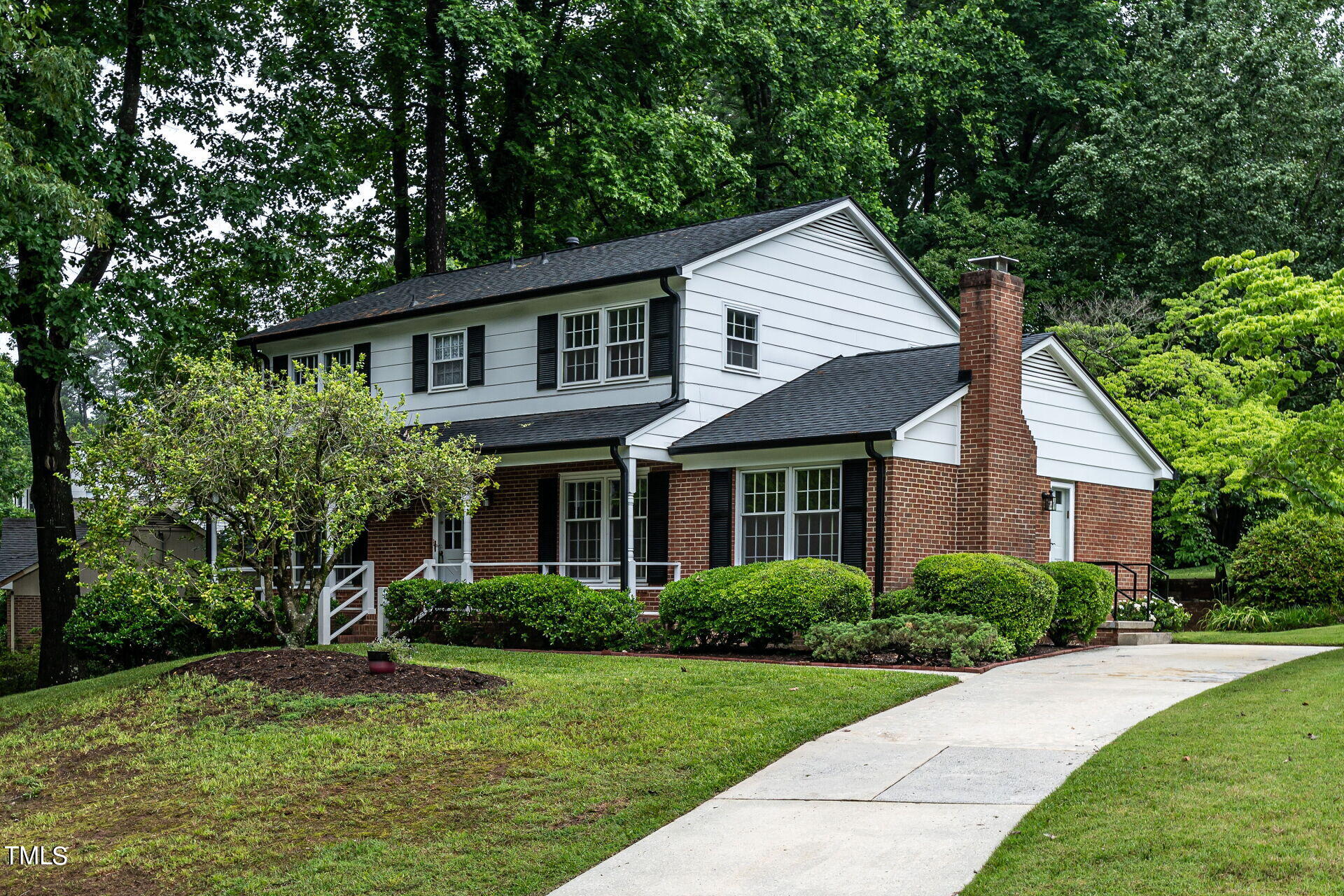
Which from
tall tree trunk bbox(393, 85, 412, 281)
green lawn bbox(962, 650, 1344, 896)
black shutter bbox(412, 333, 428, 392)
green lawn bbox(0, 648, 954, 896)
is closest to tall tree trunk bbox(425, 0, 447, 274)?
tall tree trunk bbox(393, 85, 412, 281)

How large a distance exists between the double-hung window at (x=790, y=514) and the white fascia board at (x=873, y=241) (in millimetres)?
3448

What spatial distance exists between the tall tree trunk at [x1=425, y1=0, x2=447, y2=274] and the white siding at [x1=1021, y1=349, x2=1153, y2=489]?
16.7 m

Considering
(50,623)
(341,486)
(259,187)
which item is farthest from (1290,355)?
(50,623)

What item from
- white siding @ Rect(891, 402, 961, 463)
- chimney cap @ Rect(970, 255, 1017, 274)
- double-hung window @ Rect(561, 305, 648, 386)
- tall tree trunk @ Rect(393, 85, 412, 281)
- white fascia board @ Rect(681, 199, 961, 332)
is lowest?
white siding @ Rect(891, 402, 961, 463)

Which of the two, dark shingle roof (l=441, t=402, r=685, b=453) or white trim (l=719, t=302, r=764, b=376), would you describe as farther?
white trim (l=719, t=302, r=764, b=376)

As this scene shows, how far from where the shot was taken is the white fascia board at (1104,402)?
68.2 ft

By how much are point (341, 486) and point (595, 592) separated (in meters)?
4.94

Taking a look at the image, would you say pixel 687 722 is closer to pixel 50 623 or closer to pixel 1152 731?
pixel 1152 731

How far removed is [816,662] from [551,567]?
7152 millimetres

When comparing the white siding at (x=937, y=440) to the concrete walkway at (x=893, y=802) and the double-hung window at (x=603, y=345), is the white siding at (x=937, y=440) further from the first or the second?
the concrete walkway at (x=893, y=802)

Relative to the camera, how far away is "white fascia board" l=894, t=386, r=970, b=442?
702 inches

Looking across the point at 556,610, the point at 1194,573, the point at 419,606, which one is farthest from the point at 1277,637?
the point at 419,606

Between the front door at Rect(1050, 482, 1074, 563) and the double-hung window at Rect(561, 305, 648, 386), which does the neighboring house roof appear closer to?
the double-hung window at Rect(561, 305, 648, 386)

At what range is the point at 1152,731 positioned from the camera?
33.9 ft
